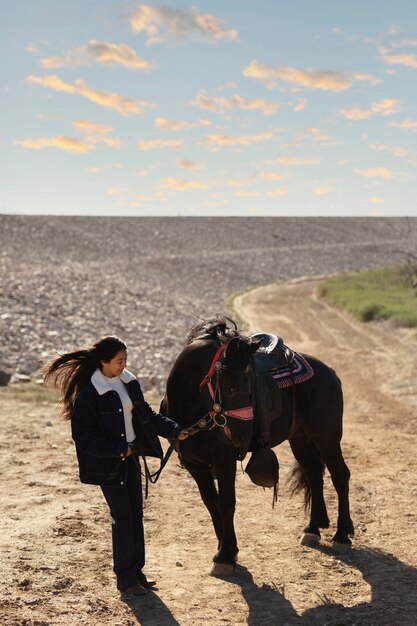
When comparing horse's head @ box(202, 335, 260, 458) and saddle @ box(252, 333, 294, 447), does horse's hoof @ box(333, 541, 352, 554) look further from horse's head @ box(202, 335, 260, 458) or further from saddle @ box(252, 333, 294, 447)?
horse's head @ box(202, 335, 260, 458)

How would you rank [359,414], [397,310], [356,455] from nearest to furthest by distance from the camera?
[356,455] < [359,414] < [397,310]

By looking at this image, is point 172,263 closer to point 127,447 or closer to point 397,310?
point 397,310

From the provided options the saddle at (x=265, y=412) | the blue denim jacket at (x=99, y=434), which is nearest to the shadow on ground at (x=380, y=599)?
the saddle at (x=265, y=412)

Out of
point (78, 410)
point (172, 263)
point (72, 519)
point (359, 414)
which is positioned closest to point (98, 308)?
point (359, 414)

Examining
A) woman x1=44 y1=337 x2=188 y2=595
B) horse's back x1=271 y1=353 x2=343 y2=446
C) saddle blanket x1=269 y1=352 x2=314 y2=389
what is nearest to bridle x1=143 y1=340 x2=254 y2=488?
woman x1=44 y1=337 x2=188 y2=595

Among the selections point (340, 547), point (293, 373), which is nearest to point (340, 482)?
point (340, 547)

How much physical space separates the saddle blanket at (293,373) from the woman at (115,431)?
4.84 feet

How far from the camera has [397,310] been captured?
91.8ft

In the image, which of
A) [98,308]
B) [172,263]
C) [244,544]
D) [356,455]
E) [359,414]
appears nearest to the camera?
[244,544]

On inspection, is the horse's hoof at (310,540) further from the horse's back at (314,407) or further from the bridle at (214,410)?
the bridle at (214,410)

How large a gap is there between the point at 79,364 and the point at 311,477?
10.3 feet

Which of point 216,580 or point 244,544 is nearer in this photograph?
point 216,580

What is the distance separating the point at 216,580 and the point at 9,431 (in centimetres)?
599

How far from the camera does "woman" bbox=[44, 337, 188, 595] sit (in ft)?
18.3
